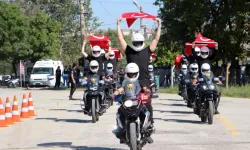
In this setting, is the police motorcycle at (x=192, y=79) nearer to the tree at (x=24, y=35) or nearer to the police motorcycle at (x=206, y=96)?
the police motorcycle at (x=206, y=96)

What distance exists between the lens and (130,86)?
10.0 meters

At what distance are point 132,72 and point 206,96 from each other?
18.9ft

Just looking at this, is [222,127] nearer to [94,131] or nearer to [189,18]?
[94,131]

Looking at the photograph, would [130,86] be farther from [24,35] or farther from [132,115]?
[24,35]

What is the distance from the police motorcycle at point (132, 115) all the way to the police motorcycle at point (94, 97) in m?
5.77

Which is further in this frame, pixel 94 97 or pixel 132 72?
pixel 94 97

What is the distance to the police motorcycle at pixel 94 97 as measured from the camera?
52.3 ft

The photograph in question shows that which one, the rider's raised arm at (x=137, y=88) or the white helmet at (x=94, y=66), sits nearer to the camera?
the rider's raised arm at (x=137, y=88)

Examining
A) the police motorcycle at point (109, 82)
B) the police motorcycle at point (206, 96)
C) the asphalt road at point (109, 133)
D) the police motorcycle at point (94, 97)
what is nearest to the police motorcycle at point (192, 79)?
the asphalt road at point (109, 133)

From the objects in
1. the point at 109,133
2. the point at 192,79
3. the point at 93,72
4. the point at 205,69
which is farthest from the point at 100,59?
the point at 109,133

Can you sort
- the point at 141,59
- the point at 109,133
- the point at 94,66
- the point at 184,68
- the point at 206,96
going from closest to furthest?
the point at 141,59
the point at 109,133
the point at 206,96
the point at 94,66
the point at 184,68

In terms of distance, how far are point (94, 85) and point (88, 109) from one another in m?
0.73

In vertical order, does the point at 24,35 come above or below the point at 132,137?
above

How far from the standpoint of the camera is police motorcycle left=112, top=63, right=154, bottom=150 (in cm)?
977
